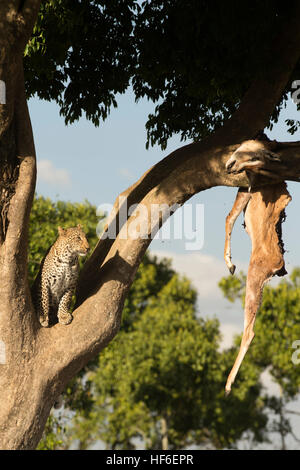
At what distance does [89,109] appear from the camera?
11117 millimetres

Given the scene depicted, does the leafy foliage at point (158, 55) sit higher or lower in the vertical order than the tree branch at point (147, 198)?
higher

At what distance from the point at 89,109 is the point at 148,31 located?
5.78 feet

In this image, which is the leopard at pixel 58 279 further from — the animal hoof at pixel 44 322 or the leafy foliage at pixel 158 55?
the leafy foliage at pixel 158 55

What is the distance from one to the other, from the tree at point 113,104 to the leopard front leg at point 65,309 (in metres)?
0.15

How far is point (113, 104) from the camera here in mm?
11352

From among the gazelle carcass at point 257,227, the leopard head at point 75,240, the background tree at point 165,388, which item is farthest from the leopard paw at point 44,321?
the background tree at point 165,388

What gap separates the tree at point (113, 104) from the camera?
7.47 metres

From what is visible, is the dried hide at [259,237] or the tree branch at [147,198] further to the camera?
the dried hide at [259,237]

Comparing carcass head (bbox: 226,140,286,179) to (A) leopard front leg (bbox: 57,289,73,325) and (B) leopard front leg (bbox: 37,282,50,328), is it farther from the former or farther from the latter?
(B) leopard front leg (bbox: 37,282,50,328)

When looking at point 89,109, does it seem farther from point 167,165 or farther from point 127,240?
point 127,240

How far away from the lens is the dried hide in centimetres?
864

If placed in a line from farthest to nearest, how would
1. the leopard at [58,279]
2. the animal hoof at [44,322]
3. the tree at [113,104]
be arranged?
the leopard at [58,279], the animal hoof at [44,322], the tree at [113,104]

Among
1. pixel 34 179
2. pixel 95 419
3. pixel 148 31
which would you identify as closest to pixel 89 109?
pixel 148 31

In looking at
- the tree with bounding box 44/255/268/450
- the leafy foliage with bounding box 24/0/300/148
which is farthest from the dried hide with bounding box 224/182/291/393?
the tree with bounding box 44/255/268/450
